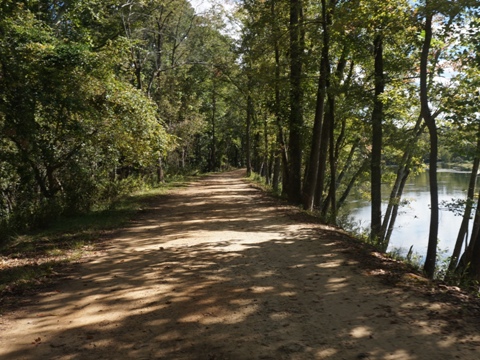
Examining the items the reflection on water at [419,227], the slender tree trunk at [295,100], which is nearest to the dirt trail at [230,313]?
the slender tree trunk at [295,100]

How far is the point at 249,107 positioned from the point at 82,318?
25.1 m

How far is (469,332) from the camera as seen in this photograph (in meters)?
4.17

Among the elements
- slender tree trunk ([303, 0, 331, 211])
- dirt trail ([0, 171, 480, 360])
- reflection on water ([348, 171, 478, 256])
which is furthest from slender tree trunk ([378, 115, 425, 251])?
dirt trail ([0, 171, 480, 360])

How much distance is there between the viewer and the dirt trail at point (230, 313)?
12.8 feet

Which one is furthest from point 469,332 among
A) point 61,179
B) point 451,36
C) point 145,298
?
point 61,179

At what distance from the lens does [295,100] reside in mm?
16141

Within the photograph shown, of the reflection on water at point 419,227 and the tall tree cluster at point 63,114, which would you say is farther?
the reflection on water at point 419,227

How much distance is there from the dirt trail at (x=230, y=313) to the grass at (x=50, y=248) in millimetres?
541

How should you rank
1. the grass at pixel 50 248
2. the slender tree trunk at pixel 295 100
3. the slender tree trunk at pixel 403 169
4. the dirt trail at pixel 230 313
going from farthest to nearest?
the slender tree trunk at pixel 295 100, the slender tree trunk at pixel 403 169, the grass at pixel 50 248, the dirt trail at pixel 230 313

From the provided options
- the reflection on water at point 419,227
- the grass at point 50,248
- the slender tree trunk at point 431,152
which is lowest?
the reflection on water at point 419,227

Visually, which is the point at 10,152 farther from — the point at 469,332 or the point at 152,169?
the point at 152,169

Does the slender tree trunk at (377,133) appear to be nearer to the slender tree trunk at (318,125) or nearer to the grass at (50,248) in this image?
the slender tree trunk at (318,125)

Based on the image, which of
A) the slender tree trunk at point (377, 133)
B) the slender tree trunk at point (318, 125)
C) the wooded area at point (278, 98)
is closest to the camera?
the wooded area at point (278, 98)

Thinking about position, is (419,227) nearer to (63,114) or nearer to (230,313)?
(63,114)
